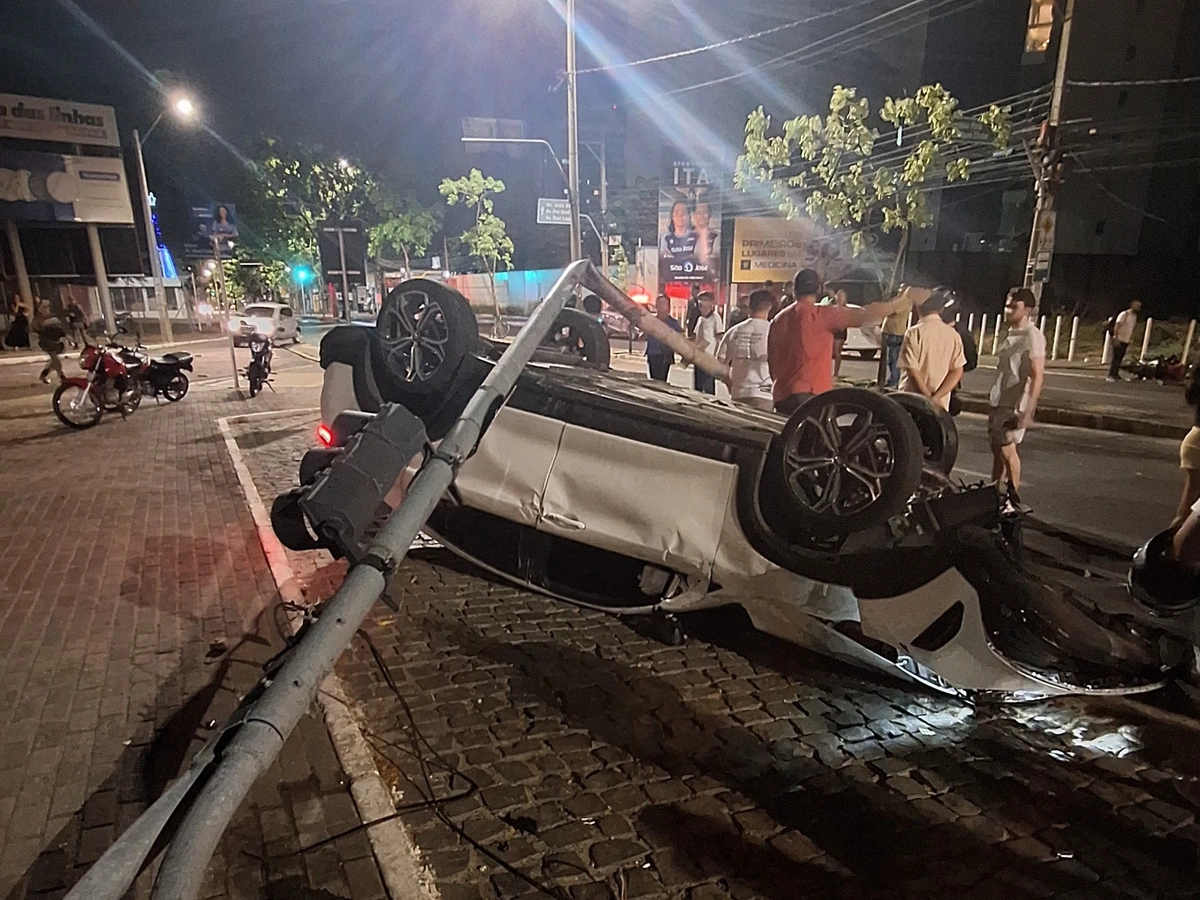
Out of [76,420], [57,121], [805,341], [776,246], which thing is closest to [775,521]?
[805,341]

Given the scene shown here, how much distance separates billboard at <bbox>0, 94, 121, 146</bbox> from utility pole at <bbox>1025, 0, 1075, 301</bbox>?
37.4m

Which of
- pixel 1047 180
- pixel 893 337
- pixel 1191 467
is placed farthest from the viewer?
pixel 1047 180

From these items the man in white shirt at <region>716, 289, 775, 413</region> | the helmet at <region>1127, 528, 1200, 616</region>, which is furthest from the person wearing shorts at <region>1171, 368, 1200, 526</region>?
the man in white shirt at <region>716, 289, 775, 413</region>

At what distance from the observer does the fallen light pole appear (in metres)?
1.35

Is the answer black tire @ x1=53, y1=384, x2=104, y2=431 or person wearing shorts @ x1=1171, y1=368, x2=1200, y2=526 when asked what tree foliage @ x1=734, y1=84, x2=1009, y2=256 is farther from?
black tire @ x1=53, y1=384, x2=104, y2=431

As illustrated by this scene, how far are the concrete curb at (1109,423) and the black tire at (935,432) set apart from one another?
22.4 feet

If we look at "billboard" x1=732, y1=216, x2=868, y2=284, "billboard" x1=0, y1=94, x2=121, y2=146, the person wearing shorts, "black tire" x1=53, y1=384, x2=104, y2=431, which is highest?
"billboard" x1=0, y1=94, x2=121, y2=146

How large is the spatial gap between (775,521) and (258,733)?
2.45 metres

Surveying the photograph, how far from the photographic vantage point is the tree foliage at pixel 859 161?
21.5 meters

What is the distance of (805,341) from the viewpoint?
19.4 ft

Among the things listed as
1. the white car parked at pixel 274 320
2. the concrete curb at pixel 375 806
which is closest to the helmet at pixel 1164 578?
the concrete curb at pixel 375 806

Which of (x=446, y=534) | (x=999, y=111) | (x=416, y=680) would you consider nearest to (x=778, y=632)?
(x=416, y=680)

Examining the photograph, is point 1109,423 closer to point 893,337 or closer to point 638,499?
point 893,337

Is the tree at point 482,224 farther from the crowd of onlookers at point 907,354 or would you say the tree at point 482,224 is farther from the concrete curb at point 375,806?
the concrete curb at point 375,806
